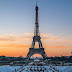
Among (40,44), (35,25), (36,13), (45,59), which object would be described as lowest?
(45,59)

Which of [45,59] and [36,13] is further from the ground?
[36,13]

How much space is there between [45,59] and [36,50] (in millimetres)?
6602

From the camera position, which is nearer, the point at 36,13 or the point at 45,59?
the point at 36,13

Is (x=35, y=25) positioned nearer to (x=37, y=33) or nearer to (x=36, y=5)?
(x=37, y=33)

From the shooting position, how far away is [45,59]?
81250mm

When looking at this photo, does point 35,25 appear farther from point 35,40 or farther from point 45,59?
point 45,59

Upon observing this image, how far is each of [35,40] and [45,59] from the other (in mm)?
10436

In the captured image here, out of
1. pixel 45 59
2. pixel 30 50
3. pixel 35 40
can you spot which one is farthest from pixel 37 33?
pixel 45 59

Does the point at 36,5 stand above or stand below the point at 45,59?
above

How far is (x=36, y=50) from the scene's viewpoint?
3076 inches

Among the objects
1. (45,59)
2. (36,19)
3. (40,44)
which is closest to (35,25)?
(36,19)

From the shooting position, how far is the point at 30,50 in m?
77.1

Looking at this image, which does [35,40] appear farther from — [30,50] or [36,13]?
Result: [36,13]

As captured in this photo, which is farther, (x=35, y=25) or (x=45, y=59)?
(x=45, y=59)
